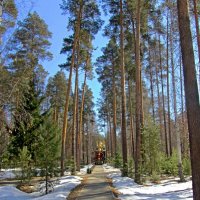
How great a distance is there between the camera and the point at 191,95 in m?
7.66

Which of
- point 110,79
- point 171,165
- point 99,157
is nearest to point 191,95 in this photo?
point 171,165

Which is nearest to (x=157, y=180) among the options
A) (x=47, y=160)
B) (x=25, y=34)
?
(x=47, y=160)

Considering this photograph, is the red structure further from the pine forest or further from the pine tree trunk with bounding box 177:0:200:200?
the pine tree trunk with bounding box 177:0:200:200

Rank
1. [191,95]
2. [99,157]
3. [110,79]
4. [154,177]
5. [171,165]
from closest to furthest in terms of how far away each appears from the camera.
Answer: [191,95] < [154,177] < [171,165] < [110,79] < [99,157]

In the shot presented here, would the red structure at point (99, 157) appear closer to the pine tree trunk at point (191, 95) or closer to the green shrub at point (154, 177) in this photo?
the green shrub at point (154, 177)

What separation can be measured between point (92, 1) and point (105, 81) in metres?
15.4

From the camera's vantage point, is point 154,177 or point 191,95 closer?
point 191,95

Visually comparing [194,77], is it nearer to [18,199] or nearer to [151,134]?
[18,199]

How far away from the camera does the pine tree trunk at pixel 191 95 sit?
7.30 metres

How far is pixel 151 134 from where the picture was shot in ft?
60.9

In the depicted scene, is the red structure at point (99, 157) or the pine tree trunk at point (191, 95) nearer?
the pine tree trunk at point (191, 95)

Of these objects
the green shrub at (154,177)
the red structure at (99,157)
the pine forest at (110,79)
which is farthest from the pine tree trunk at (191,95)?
the red structure at (99,157)

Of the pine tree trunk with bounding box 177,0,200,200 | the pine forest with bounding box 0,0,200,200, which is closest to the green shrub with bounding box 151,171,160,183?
the pine forest with bounding box 0,0,200,200

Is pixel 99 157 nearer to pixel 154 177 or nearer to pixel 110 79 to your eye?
pixel 110 79
